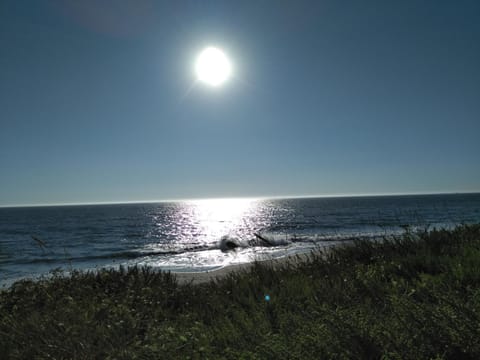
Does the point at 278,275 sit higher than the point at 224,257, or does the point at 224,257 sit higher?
the point at 278,275

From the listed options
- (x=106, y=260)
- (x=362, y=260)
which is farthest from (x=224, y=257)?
(x=362, y=260)

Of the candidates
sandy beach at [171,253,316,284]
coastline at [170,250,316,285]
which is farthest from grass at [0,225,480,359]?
sandy beach at [171,253,316,284]

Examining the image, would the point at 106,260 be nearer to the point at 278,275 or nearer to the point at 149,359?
the point at 278,275

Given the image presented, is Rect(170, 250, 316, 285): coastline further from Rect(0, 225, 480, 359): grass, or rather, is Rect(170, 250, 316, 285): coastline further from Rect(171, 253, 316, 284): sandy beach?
Rect(0, 225, 480, 359): grass

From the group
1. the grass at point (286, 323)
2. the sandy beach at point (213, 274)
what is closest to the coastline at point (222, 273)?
the sandy beach at point (213, 274)

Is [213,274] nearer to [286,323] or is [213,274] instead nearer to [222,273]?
[222,273]

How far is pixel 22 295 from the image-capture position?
23.5ft

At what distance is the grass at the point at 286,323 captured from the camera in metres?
2.60

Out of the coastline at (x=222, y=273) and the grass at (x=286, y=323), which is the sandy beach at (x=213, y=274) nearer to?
the coastline at (x=222, y=273)

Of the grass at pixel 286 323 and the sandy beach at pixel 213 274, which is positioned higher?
the grass at pixel 286 323

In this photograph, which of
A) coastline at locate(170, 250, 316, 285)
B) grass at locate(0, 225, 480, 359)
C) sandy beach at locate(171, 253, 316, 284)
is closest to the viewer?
grass at locate(0, 225, 480, 359)

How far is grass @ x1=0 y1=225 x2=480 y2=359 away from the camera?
260cm

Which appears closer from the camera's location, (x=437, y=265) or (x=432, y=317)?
(x=432, y=317)

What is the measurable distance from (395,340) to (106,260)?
25.3 metres
